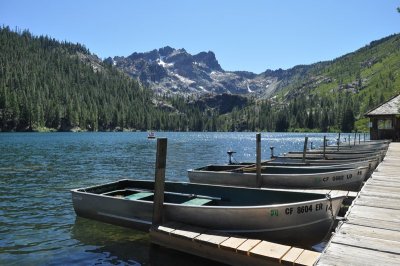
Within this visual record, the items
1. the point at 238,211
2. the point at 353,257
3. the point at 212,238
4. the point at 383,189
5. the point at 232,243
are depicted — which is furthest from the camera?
the point at 383,189

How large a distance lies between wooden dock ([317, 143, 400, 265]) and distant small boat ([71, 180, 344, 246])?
149 centimetres

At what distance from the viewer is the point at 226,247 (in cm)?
1133

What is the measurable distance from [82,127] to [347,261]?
651 ft

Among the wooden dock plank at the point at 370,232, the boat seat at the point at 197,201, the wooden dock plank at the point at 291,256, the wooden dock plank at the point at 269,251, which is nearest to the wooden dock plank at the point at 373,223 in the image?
the wooden dock plank at the point at 370,232

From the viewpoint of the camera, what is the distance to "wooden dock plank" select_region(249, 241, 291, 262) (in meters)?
10.1

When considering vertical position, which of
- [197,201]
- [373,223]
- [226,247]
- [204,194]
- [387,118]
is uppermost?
[387,118]

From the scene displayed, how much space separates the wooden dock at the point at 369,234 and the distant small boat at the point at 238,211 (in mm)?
1489

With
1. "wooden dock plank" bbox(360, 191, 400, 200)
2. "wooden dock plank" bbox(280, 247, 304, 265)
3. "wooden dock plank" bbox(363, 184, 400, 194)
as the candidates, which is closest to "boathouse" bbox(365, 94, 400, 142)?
"wooden dock plank" bbox(363, 184, 400, 194)

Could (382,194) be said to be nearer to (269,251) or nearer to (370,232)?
(370,232)

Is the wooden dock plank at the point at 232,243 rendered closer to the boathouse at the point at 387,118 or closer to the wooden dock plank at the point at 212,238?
the wooden dock plank at the point at 212,238

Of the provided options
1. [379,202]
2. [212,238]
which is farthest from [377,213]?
[212,238]

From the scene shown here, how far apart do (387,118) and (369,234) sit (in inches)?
2084

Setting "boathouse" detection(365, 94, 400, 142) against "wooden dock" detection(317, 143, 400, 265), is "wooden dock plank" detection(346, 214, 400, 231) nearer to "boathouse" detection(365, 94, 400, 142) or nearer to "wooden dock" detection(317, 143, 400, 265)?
"wooden dock" detection(317, 143, 400, 265)

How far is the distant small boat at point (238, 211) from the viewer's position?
12.8 metres
